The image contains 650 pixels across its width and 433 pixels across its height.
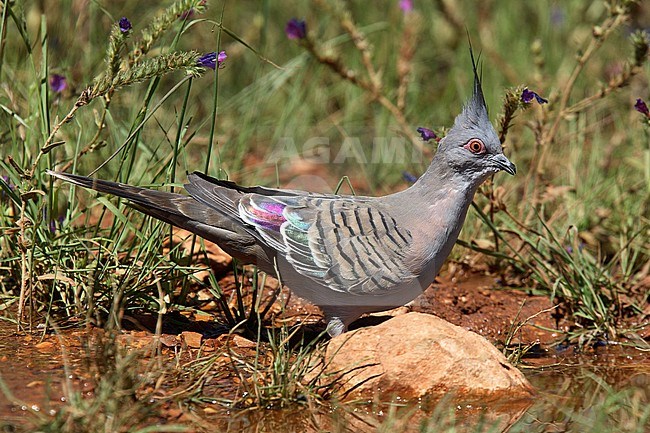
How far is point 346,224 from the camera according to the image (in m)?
3.80

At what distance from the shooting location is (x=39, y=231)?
389 centimetres

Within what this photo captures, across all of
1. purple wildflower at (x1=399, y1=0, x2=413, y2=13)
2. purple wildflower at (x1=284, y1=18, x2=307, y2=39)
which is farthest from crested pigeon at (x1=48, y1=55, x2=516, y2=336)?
purple wildflower at (x1=399, y1=0, x2=413, y2=13)

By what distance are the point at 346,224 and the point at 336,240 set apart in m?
0.08

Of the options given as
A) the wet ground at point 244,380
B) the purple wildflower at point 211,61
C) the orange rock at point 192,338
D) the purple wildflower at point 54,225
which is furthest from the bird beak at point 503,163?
the purple wildflower at point 54,225

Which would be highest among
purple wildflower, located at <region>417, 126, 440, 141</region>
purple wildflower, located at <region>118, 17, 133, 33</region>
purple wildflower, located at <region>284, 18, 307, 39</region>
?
purple wildflower, located at <region>284, 18, 307, 39</region>

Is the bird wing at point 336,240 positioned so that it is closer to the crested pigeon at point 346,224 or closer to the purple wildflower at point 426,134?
the crested pigeon at point 346,224

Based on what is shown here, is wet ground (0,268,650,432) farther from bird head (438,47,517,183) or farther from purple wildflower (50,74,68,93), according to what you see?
purple wildflower (50,74,68,93)

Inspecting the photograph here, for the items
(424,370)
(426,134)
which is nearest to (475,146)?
(426,134)

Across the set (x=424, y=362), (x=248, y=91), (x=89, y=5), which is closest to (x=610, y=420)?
(x=424, y=362)

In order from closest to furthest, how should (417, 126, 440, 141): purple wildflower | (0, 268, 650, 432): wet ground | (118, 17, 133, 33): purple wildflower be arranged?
(0, 268, 650, 432): wet ground → (118, 17, 133, 33): purple wildflower → (417, 126, 440, 141): purple wildflower

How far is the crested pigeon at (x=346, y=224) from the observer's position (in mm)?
3707

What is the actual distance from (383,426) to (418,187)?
54.0 inches

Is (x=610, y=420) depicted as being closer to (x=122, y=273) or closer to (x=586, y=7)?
(x=122, y=273)

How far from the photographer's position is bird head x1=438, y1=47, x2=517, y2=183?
151 inches
